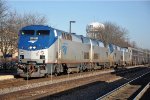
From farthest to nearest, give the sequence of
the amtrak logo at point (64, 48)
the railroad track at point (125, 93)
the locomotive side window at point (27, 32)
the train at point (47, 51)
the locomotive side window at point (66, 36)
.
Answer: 1. the locomotive side window at point (66, 36)
2. the amtrak logo at point (64, 48)
3. the locomotive side window at point (27, 32)
4. the train at point (47, 51)
5. the railroad track at point (125, 93)

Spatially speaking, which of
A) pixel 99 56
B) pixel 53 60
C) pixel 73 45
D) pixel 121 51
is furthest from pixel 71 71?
pixel 121 51

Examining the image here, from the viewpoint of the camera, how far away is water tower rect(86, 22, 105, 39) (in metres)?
109

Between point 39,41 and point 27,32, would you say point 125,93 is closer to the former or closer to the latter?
point 39,41

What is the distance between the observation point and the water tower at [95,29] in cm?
10930

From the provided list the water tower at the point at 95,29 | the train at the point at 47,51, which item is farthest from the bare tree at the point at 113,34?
the train at the point at 47,51

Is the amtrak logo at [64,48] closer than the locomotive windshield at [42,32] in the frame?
No

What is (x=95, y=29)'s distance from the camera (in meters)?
114

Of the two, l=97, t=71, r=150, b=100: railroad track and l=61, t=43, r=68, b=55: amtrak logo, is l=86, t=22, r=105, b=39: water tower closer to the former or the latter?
l=61, t=43, r=68, b=55: amtrak logo

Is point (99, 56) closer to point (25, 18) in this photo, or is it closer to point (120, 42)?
point (25, 18)

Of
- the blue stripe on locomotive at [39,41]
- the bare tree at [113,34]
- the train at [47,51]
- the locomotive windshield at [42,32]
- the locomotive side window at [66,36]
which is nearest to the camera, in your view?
the train at [47,51]

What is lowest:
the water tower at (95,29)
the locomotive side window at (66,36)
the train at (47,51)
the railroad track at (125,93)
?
the railroad track at (125,93)

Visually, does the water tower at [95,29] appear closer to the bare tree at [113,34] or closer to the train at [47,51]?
the bare tree at [113,34]

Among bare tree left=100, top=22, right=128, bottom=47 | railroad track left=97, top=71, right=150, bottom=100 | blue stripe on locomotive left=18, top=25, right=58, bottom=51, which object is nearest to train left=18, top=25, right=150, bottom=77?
blue stripe on locomotive left=18, top=25, right=58, bottom=51

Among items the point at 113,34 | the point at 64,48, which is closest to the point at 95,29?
the point at 113,34
